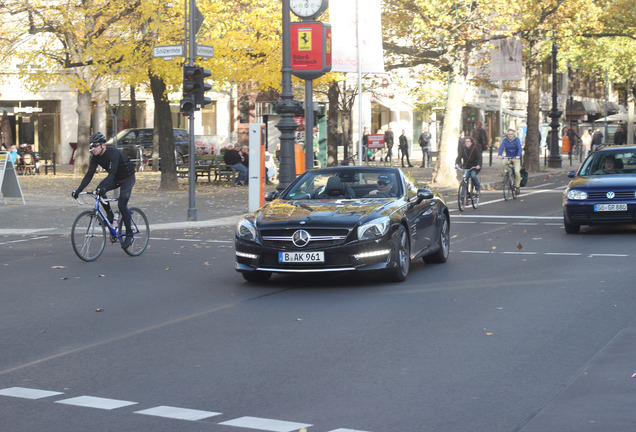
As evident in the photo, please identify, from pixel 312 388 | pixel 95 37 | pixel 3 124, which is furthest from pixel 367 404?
pixel 3 124

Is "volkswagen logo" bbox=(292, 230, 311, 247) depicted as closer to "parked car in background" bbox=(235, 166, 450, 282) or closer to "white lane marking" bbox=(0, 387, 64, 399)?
"parked car in background" bbox=(235, 166, 450, 282)

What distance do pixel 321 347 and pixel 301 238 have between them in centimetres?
322

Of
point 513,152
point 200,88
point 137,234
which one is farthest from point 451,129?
point 137,234

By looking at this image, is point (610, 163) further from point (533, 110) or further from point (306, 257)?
point (533, 110)

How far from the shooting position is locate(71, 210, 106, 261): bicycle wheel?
14469 millimetres

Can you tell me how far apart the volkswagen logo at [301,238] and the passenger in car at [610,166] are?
8.38 meters

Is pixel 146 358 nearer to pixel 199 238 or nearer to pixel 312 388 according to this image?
pixel 312 388

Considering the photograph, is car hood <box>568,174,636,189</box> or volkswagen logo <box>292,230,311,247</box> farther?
car hood <box>568,174,636,189</box>

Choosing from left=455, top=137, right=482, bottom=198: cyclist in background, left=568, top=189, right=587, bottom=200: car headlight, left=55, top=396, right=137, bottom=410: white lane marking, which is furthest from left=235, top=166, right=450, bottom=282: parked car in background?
left=455, top=137, right=482, bottom=198: cyclist in background

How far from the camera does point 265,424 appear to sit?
582cm

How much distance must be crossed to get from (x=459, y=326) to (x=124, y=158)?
7491 mm

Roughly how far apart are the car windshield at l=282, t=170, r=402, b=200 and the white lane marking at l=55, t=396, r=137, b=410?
6.49 metres

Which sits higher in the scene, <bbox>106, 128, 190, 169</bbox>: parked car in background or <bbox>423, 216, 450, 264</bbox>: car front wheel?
<bbox>106, 128, 190, 169</bbox>: parked car in background

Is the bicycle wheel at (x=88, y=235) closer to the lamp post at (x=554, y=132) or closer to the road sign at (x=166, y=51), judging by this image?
the road sign at (x=166, y=51)
